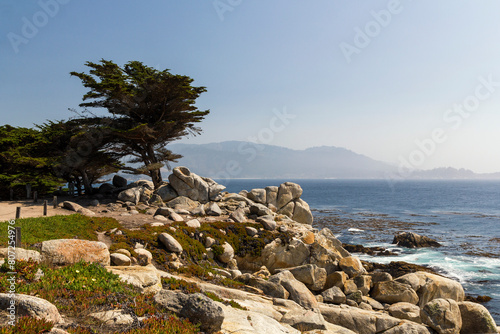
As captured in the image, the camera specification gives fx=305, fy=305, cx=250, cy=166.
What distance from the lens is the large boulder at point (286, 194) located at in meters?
33.5

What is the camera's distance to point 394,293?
17.7 metres

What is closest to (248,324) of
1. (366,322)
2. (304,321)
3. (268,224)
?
(304,321)

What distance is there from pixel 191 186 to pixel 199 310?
23.4 m

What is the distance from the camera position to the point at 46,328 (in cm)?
554

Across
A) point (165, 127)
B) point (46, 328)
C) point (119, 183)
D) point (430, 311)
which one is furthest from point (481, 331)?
point (119, 183)

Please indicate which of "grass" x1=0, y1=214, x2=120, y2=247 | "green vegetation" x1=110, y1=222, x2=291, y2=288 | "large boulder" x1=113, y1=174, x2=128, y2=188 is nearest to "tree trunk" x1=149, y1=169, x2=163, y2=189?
"large boulder" x1=113, y1=174, x2=128, y2=188

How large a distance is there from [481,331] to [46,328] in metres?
17.2

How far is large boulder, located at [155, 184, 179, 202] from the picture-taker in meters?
29.7

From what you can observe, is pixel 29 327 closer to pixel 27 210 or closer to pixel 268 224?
pixel 268 224

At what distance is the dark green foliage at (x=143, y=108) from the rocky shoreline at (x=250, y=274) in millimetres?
4703

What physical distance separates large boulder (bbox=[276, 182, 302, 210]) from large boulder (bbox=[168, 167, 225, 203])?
7.48 m

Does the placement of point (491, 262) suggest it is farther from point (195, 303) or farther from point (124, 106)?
point (124, 106)

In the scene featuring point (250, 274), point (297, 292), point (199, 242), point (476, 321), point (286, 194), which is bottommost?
point (476, 321)
